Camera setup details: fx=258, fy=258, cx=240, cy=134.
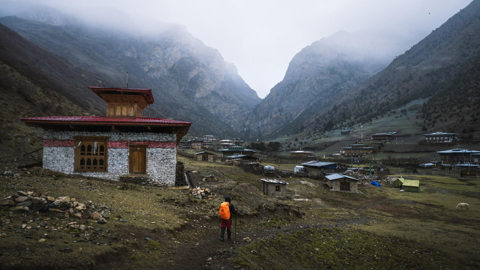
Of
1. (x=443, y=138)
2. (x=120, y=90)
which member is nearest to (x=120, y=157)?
(x=120, y=90)

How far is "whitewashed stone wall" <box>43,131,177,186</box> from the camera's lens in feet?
59.2

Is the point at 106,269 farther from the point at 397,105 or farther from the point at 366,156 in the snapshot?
the point at 397,105

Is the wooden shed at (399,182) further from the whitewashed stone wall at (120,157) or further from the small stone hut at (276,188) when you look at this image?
the whitewashed stone wall at (120,157)

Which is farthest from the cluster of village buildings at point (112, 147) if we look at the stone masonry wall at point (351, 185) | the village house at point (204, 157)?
the village house at point (204, 157)

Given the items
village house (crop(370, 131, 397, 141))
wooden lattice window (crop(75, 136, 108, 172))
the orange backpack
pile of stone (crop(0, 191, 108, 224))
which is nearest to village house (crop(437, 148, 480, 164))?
village house (crop(370, 131, 397, 141))

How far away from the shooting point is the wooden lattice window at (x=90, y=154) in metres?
18.4

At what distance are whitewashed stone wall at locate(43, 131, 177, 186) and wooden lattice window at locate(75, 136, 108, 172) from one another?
289mm

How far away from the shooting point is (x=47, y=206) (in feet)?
30.4

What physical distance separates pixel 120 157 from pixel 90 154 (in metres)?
2.16

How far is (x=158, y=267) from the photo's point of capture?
298 inches

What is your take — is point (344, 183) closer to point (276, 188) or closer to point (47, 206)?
point (276, 188)

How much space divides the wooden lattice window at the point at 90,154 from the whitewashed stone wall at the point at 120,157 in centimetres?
29

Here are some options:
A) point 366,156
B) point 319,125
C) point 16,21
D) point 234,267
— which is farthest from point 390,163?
point 16,21

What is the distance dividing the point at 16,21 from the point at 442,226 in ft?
761
